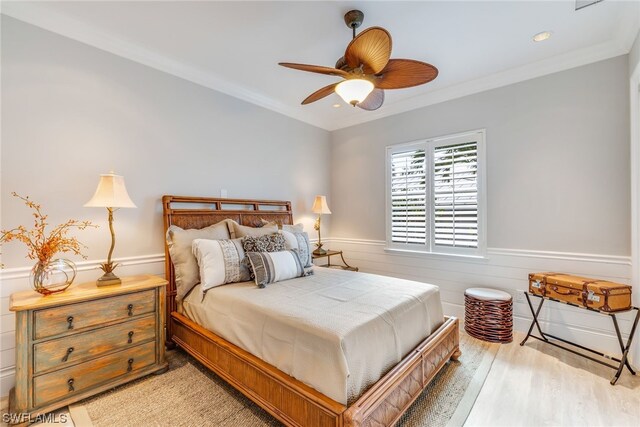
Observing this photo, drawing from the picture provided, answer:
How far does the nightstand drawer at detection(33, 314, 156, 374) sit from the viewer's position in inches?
70.9

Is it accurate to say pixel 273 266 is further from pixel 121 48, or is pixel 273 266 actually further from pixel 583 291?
pixel 583 291

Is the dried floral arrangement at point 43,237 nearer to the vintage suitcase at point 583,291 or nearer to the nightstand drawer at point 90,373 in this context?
the nightstand drawer at point 90,373

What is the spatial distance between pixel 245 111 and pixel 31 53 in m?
1.95

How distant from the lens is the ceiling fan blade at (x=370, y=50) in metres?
1.62

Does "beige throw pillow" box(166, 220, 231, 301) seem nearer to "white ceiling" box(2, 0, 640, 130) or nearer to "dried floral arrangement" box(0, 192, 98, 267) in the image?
"dried floral arrangement" box(0, 192, 98, 267)

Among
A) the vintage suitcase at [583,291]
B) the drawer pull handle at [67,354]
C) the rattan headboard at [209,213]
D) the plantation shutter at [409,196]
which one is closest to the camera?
the drawer pull handle at [67,354]

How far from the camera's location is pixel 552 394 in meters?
2.05

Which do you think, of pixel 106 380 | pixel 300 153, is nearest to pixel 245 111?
pixel 300 153

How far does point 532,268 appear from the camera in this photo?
9.90 ft

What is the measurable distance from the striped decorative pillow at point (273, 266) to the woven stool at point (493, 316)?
1.94 meters

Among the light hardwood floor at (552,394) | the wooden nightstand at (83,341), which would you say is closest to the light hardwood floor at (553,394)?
the light hardwood floor at (552,394)

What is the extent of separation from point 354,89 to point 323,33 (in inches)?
32.9

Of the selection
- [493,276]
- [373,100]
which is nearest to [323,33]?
[373,100]

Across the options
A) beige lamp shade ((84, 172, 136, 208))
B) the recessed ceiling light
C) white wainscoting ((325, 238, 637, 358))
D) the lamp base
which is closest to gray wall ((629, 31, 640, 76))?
the recessed ceiling light
